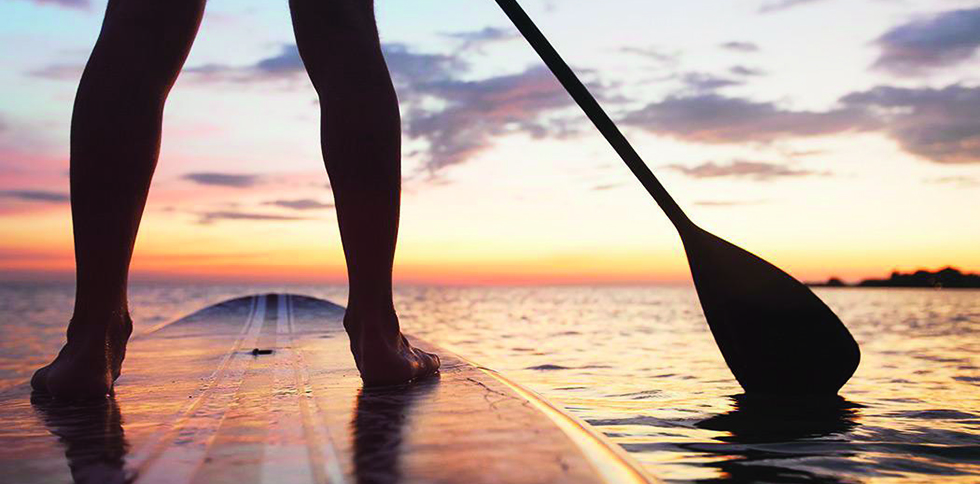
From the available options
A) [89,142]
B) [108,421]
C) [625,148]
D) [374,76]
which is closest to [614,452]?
[108,421]

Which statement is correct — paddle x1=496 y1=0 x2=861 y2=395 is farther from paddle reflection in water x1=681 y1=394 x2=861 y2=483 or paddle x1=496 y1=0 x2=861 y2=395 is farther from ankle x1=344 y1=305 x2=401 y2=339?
ankle x1=344 y1=305 x2=401 y2=339

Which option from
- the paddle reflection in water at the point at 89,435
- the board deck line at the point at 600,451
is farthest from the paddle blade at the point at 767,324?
the paddle reflection in water at the point at 89,435

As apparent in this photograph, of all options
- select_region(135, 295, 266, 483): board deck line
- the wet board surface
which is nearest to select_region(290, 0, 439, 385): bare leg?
the wet board surface

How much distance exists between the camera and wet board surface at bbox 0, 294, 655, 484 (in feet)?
3.01

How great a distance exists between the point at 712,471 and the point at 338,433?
2.22ft

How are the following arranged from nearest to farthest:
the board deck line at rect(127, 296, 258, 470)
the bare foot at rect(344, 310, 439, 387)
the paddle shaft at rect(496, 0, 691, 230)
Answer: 1. the board deck line at rect(127, 296, 258, 470)
2. the bare foot at rect(344, 310, 439, 387)
3. the paddle shaft at rect(496, 0, 691, 230)

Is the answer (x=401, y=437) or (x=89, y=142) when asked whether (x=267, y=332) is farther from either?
(x=401, y=437)

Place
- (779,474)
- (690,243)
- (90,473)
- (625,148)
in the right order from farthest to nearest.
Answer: (690,243)
(625,148)
(779,474)
(90,473)

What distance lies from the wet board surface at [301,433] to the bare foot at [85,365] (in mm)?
43

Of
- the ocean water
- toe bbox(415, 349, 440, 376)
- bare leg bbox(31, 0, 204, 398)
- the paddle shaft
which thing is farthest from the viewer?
the paddle shaft

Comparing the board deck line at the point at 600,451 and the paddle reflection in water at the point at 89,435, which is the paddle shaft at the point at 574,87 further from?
the paddle reflection in water at the point at 89,435

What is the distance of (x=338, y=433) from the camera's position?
3.74 ft

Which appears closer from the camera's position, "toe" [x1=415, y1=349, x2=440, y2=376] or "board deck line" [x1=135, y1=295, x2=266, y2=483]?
"board deck line" [x1=135, y1=295, x2=266, y2=483]

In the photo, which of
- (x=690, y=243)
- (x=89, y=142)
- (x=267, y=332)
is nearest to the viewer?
(x=89, y=142)
